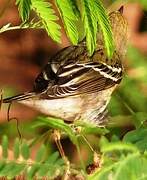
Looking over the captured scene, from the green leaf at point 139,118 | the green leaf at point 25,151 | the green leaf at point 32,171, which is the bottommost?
the green leaf at point 139,118

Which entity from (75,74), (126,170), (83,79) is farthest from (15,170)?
(83,79)

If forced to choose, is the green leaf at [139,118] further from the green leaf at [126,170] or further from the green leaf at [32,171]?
the green leaf at [126,170]

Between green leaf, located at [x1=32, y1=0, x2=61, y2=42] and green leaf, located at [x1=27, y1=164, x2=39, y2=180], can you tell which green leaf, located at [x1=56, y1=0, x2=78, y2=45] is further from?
green leaf, located at [x1=27, y1=164, x2=39, y2=180]

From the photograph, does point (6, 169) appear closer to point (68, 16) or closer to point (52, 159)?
point (52, 159)

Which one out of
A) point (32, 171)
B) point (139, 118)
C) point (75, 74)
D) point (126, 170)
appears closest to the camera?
point (126, 170)

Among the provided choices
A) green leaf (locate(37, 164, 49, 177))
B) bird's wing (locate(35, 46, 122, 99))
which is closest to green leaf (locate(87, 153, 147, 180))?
green leaf (locate(37, 164, 49, 177))

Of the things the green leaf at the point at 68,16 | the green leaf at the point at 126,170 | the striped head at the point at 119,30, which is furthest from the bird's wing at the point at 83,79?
the green leaf at the point at 126,170
